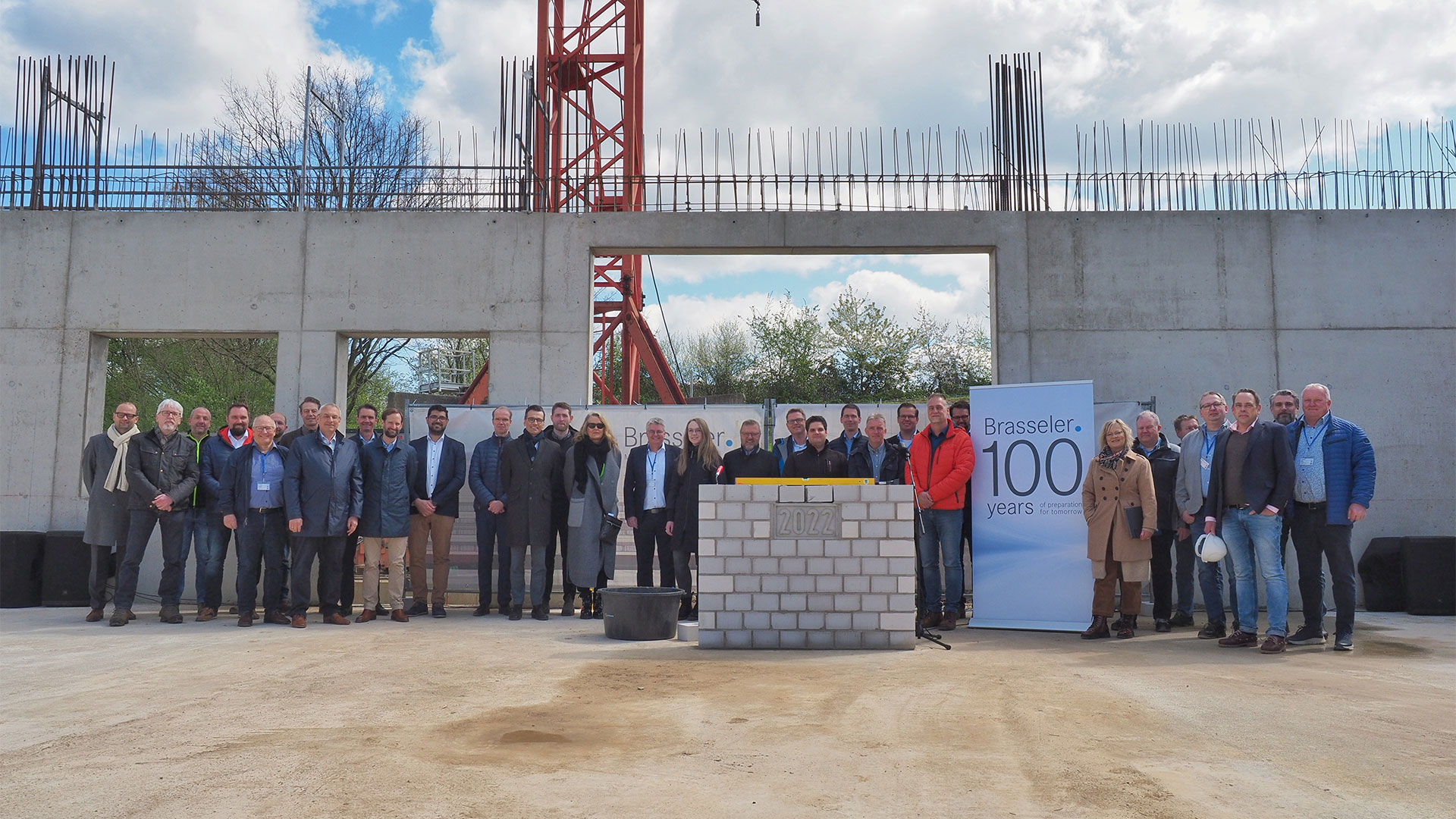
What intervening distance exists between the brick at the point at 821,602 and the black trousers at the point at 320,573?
4.01 meters

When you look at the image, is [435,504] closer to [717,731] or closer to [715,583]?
[715,583]

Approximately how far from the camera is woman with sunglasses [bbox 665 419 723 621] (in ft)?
25.9

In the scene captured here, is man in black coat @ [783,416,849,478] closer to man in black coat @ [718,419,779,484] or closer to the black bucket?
man in black coat @ [718,419,779,484]

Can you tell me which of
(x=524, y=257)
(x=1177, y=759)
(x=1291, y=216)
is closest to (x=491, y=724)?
(x=1177, y=759)

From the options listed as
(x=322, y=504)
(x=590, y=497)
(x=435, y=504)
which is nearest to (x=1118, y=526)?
(x=590, y=497)

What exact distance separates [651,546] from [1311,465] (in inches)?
197

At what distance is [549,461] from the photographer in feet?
27.1

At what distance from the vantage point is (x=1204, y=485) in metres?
7.44

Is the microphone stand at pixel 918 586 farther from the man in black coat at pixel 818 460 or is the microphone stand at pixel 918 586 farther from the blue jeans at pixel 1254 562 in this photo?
the blue jeans at pixel 1254 562

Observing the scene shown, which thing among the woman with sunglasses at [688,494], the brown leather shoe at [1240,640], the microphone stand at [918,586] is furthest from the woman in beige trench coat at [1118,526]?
the woman with sunglasses at [688,494]

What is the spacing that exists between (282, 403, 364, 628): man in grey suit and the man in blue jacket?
7.13m

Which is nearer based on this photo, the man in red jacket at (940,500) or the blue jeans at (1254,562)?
the blue jeans at (1254,562)

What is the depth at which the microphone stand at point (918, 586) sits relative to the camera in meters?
6.89

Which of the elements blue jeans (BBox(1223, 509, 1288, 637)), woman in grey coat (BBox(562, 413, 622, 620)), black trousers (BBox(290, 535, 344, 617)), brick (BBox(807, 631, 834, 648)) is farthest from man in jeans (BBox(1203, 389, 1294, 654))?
black trousers (BBox(290, 535, 344, 617))
